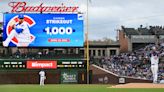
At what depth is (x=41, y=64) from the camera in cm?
4153

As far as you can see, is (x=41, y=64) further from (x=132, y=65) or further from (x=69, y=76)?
(x=132, y=65)

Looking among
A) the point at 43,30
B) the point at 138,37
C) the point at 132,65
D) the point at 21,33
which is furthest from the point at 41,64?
the point at 138,37

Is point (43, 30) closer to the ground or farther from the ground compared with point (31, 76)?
farther from the ground

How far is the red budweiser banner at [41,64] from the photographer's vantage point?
41281 millimetres

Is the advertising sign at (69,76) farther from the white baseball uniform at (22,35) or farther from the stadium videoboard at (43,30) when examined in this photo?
the white baseball uniform at (22,35)

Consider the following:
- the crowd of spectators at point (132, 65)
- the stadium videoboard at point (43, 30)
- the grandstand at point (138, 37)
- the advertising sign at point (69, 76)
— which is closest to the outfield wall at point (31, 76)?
the advertising sign at point (69, 76)

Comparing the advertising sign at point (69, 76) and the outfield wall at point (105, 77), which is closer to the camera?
the outfield wall at point (105, 77)

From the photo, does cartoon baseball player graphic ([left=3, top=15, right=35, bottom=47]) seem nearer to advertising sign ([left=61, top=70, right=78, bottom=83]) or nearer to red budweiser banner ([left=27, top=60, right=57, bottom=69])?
red budweiser banner ([left=27, top=60, right=57, bottom=69])

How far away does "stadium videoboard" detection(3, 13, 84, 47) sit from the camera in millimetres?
41906

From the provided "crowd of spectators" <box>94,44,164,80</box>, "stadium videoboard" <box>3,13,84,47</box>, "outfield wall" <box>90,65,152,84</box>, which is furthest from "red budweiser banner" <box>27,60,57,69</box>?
"crowd of spectators" <box>94,44,164,80</box>

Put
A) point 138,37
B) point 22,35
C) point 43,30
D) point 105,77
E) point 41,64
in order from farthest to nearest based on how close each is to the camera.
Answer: point 138,37 → point 43,30 → point 22,35 → point 105,77 → point 41,64

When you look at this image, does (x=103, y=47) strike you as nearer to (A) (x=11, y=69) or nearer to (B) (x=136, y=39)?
(B) (x=136, y=39)

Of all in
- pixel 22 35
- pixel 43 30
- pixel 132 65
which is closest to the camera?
pixel 22 35

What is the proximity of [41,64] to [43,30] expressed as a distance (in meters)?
3.12
